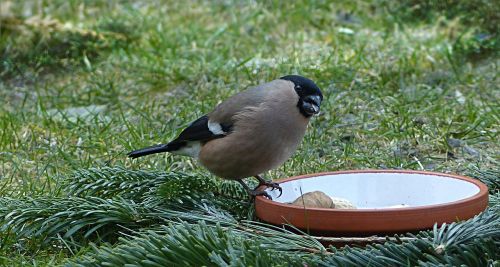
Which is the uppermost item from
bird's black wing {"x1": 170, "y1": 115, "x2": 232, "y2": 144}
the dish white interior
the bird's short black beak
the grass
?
the bird's short black beak

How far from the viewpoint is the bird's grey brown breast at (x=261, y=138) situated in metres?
3.56

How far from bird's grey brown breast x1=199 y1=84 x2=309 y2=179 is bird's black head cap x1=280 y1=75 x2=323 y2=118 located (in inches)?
1.1

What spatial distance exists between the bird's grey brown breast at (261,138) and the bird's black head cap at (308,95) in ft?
0.09

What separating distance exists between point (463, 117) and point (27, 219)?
8.86 feet

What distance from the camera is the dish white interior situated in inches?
129

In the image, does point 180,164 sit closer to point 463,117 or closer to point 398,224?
point 463,117

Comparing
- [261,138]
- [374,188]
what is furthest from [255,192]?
[374,188]

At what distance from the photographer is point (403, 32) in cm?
668

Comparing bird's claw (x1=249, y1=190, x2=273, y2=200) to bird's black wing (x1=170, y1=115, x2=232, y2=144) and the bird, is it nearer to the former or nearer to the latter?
the bird

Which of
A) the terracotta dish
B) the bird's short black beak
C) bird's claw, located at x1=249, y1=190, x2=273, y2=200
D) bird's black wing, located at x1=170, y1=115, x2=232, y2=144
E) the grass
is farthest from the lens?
the grass

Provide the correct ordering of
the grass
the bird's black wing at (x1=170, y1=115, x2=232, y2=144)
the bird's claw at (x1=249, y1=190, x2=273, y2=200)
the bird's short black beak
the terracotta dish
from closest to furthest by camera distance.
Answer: the terracotta dish < the bird's claw at (x1=249, y1=190, x2=273, y2=200) < the bird's short black beak < the bird's black wing at (x1=170, y1=115, x2=232, y2=144) < the grass

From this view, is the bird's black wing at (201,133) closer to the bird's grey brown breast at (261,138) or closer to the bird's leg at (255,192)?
the bird's grey brown breast at (261,138)

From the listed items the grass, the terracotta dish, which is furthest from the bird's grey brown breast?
the grass

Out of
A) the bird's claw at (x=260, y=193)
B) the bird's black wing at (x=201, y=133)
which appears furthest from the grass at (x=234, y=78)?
the bird's claw at (x=260, y=193)
